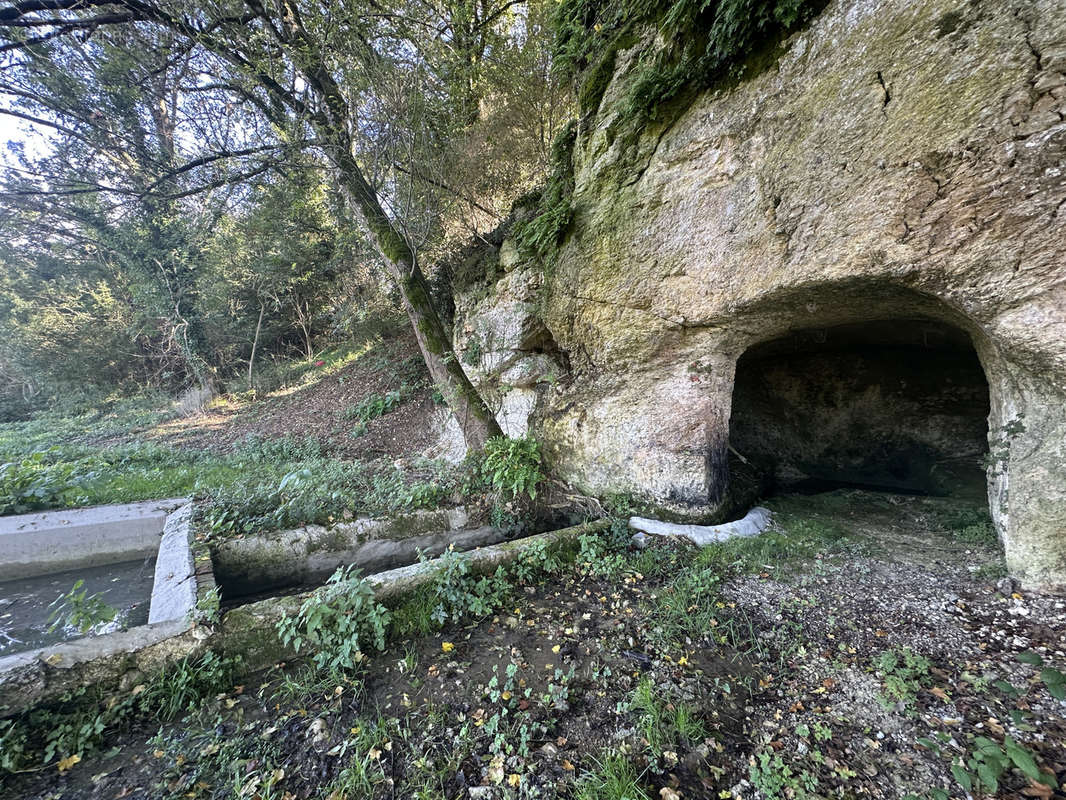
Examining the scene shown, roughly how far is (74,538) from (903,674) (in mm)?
7615

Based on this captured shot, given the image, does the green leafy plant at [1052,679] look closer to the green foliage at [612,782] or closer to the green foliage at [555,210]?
the green foliage at [612,782]

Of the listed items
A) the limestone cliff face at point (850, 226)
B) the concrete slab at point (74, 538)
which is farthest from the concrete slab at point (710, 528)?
the concrete slab at point (74, 538)

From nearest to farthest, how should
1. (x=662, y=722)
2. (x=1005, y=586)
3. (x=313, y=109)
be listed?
(x=662, y=722) < (x=1005, y=586) < (x=313, y=109)

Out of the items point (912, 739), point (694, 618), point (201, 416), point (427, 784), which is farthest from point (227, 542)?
point (201, 416)

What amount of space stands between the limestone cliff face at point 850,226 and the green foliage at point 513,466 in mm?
1218

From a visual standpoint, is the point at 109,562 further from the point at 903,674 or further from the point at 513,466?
the point at 903,674

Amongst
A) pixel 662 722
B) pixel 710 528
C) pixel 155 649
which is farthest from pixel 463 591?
pixel 710 528

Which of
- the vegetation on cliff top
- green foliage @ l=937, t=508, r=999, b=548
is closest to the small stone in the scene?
green foliage @ l=937, t=508, r=999, b=548

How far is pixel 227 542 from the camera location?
3934mm

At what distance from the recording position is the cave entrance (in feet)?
17.4

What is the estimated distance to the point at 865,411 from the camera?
6.14m

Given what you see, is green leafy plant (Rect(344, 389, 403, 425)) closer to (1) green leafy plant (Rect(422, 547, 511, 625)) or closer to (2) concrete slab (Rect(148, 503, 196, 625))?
(2) concrete slab (Rect(148, 503, 196, 625))

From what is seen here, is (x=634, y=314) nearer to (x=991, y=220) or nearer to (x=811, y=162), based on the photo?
(x=811, y=162)

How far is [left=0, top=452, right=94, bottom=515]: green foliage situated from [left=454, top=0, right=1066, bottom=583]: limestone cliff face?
6.91 meters
